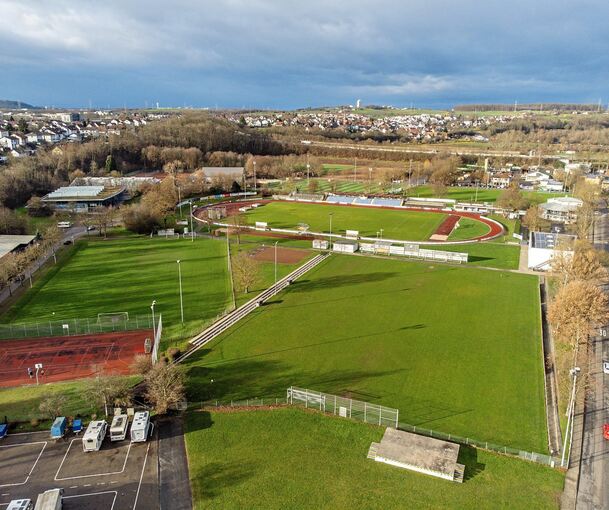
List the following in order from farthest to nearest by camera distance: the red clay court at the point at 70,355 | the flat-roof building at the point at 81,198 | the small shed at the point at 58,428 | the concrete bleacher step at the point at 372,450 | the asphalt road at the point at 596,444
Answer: the flat-roof building at the point at 81,198
the red clay court at the point at 70,355
the small shed at the point at 58,428
the concrete bleacher step at the point at 372,450
the asphalt road at the point at 596,444

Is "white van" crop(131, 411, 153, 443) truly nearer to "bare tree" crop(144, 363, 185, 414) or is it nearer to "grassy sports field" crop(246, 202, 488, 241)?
"bare tree" crop(144, 363, 185, 414)

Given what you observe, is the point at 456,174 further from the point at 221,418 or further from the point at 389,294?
the point at 221,418

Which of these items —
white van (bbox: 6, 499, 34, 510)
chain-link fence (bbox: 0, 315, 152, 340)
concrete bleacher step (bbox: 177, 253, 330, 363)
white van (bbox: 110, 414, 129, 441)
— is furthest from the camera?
chain-link fence (bbox: 0, 315, 152, 340)

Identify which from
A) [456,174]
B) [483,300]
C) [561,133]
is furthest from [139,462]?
[561,133]

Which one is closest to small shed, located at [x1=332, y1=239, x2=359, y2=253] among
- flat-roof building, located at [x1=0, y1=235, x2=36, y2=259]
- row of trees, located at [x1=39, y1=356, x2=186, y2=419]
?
row of trees, located at [x1=39, y1=356, x2=186, y2=419]

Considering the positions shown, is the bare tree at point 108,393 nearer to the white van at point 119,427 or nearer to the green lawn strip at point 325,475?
the white van at point 119,427

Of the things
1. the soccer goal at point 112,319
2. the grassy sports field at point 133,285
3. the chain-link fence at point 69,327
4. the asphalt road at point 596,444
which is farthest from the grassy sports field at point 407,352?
the soccer goal at point 112,319
